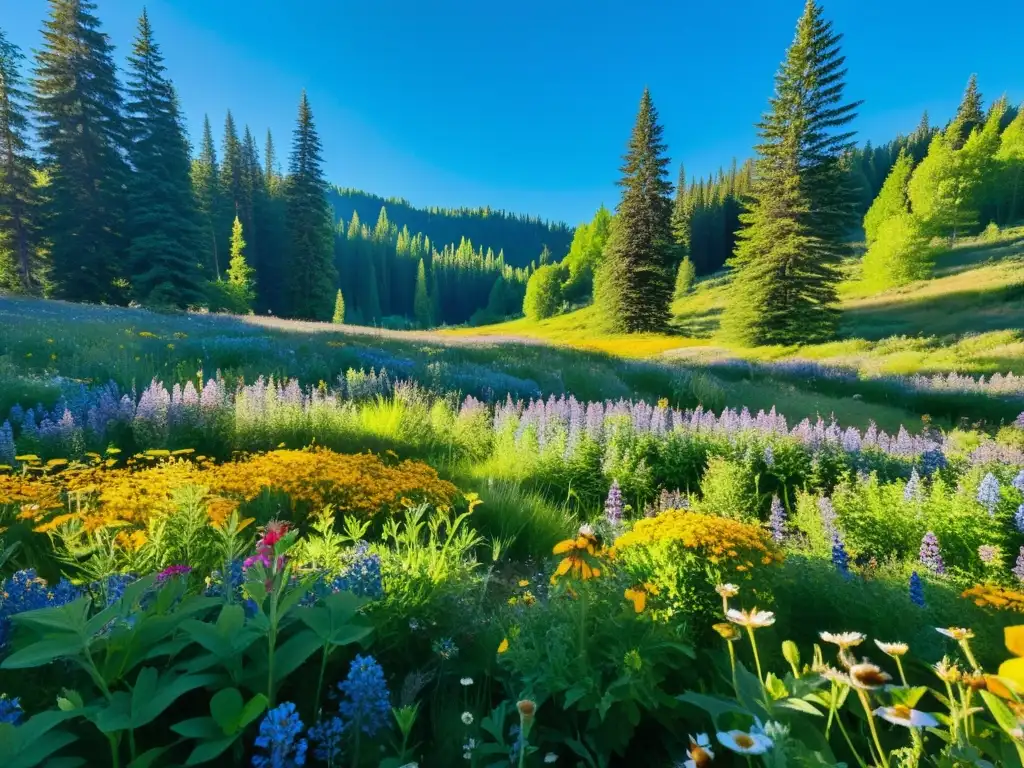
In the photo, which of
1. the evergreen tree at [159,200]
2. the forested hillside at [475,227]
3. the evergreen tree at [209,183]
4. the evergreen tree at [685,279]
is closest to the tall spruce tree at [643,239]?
the evergreen tree at [159,200]

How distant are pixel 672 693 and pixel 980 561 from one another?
280cm

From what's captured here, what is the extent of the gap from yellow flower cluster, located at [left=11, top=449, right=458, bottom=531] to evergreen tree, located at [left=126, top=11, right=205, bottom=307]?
87.6 ft

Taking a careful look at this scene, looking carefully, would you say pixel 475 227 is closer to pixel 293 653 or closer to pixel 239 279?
pixel 239 279

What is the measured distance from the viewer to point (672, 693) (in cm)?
184

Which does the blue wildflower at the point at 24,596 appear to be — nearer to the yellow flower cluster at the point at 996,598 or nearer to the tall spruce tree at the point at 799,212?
the yellow flower cluster at the point at 996,598

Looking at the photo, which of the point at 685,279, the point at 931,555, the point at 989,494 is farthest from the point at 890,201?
the point at 931,555

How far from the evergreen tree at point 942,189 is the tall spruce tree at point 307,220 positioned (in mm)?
46205

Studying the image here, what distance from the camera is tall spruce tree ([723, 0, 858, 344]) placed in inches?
971

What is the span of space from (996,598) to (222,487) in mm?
4023

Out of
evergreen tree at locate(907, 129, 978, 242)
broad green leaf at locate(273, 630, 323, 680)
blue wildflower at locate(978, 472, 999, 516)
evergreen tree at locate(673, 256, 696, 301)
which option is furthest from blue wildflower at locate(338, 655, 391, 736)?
evergreen tree at locate(673, 256, 696, 301)

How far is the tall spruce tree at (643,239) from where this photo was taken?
33.8 m

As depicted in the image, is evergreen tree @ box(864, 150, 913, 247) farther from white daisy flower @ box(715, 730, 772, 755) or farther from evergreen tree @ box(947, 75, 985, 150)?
white daisy flower @ box(715, 730, 772, 755)

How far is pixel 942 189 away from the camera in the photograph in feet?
128

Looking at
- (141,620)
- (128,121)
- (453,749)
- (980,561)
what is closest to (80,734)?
(141,620)
